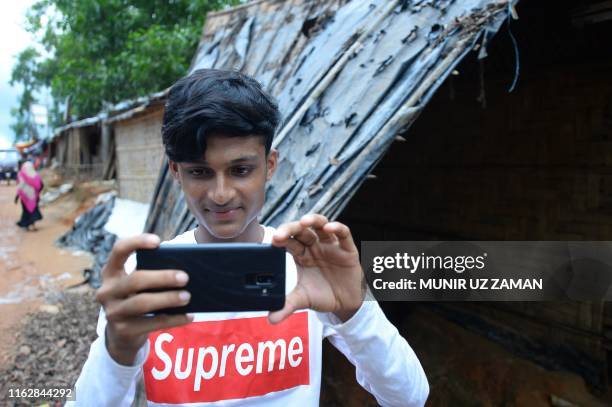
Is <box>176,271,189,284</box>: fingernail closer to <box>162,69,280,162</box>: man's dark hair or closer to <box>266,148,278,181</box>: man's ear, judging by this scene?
<box>162,69,280,162</box>: man's dark hair

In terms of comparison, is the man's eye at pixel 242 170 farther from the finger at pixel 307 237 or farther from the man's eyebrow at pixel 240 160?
the finger at pixel 307 237

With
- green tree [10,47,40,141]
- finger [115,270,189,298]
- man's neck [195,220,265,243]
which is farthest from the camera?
green tree [10,47,40,141]

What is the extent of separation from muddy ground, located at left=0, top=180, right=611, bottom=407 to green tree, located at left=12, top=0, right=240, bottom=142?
455 cm

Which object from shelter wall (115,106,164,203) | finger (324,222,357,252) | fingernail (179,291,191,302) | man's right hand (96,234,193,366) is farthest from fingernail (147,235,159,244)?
shelter wall (115,106,164,203)

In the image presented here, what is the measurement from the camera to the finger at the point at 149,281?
0.81m

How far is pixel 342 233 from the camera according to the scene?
3.08 feet

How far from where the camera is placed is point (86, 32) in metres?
10.9

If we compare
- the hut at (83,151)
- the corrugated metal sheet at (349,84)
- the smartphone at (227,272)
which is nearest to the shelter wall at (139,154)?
the hut at (83,151)

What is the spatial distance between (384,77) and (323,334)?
1.73m

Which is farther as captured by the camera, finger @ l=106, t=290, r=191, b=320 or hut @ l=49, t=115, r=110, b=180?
hut @ l=49, t=115, r=110, b=180

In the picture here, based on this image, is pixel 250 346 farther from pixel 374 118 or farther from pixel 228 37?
pixel 228 37

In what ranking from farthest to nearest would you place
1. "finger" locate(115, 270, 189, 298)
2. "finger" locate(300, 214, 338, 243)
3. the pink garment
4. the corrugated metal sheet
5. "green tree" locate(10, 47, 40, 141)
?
"green tree" locate(10, 47, 40, 141), the pink garment, the corrugated metal sheet, "finger" locate(300, 214, 338, 243), "finger" locate(115, 270, 189, 298)

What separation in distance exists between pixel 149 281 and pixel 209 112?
0.49 m

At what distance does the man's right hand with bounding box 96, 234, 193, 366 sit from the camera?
813 mm
